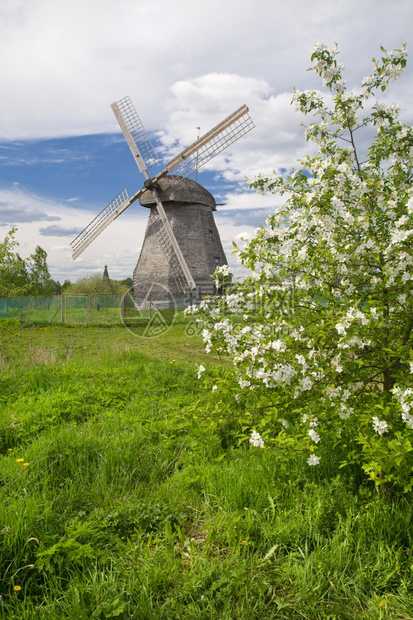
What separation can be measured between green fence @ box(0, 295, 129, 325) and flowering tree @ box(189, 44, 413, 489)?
16.0 metres

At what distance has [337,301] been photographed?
354 centimetres

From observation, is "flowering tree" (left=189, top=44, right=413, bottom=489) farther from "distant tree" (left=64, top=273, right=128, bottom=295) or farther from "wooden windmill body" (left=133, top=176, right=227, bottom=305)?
"distant tree" (left=64, top=273, right=128, bottom=295)

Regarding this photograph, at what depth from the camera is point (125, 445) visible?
4.23 meters

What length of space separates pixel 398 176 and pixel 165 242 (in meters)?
17.8

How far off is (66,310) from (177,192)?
8.28 metres

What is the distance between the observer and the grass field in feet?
8.00

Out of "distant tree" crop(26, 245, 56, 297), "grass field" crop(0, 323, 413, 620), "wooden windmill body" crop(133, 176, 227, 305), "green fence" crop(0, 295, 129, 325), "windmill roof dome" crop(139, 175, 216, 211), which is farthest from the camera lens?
"distant tree" crop(26, 245, 56, 297)

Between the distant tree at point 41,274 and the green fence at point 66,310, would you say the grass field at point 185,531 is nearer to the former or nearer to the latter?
the green fence at point 66,310

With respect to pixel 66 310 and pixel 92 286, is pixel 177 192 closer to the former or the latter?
pixel 66 310

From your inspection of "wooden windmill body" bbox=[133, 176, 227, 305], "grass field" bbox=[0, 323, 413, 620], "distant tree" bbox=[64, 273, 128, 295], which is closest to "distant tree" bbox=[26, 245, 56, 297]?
"distant tree" bbox=[64, 273, 128, 295]

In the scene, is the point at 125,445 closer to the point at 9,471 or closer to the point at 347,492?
the point at 9,471

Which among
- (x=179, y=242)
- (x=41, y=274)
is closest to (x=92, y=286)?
(x=41, y=274)

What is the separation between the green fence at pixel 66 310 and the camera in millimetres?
19781

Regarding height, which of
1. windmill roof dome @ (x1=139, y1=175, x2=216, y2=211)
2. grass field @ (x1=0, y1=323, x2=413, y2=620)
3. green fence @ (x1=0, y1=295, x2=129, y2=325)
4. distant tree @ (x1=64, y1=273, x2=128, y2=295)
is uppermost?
windmill roof dome @ (x1=139, y1=175, x2=216, y2=211)
